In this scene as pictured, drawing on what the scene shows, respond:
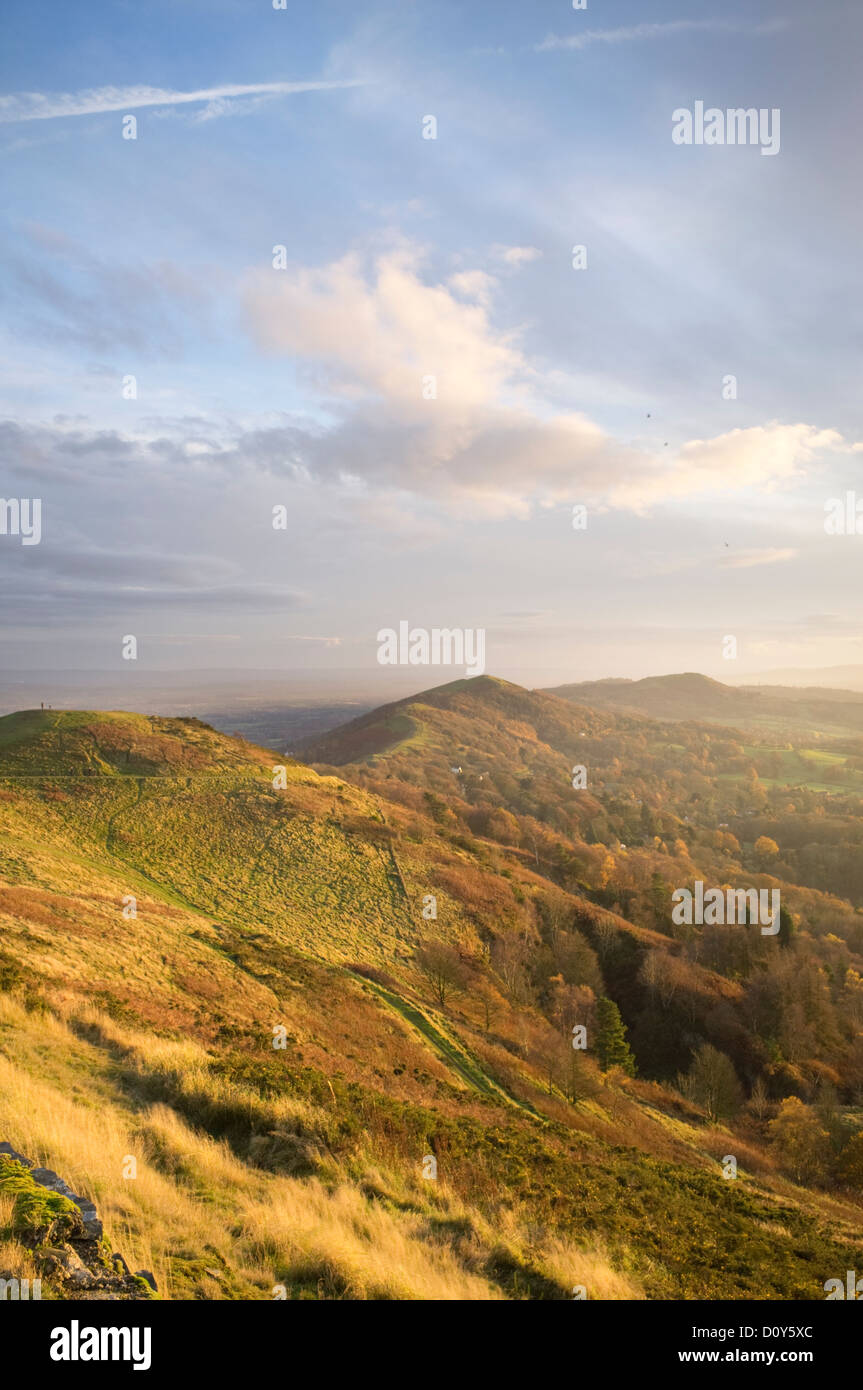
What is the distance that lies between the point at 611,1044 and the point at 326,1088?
30734 millimetres

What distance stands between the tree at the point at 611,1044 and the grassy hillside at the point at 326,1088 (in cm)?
219

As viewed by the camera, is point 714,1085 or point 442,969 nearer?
point 442,969

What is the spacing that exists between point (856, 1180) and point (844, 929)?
68.7 m

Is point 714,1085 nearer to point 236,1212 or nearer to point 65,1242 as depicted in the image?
point 236,1212

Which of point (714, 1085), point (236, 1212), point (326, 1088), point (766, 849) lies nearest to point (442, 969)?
point (714, 1085)

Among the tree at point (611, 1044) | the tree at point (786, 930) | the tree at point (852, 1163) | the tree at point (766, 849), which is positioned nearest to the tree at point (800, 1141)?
the tree at point (852, 1163)

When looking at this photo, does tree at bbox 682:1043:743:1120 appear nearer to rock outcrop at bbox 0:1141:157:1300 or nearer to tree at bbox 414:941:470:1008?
tree at bbox 414:941:470:1008

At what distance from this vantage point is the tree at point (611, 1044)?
37062 mm

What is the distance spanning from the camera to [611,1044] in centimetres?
3753

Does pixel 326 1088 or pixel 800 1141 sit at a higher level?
pixel 326 1088

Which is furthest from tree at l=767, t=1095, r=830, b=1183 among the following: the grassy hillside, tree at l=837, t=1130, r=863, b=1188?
the grassy hillside

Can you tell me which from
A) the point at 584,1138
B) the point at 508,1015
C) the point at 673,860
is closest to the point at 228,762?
the point at 508,1015

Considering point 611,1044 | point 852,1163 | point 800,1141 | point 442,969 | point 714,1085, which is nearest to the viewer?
point 852,1163

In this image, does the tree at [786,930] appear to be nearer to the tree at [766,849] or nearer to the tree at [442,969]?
the tree at [442,969]
